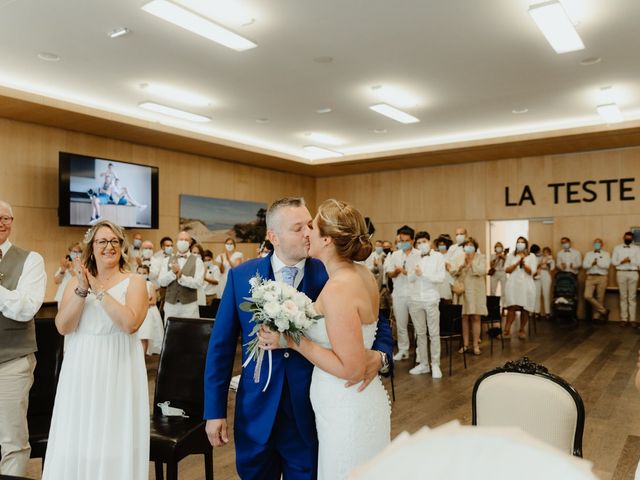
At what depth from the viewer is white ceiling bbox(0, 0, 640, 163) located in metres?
5.83

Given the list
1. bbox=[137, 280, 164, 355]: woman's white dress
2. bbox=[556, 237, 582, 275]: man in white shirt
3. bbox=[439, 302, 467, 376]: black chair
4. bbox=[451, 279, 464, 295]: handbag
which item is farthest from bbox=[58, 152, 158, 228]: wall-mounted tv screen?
bbox=[556, 237, 582, 275]: man in white shirt

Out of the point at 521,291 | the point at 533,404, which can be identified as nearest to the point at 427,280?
the point at 521,291

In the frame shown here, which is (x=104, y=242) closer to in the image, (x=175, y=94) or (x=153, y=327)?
(x=153, y=327)

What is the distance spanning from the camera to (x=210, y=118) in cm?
1052

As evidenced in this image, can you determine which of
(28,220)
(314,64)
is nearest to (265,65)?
(314,64)

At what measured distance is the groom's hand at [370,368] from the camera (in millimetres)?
1970

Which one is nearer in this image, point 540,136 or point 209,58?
point 209,58

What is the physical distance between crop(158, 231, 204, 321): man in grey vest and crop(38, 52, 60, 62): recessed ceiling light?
314 centimetres

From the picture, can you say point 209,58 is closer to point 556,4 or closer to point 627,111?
point 556,4

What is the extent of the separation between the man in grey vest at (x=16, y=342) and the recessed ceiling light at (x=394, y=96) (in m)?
6.65

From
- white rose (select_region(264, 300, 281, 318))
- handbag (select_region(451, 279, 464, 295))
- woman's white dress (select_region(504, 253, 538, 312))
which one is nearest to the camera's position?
white rose (select_region(264, 300, 281, 318))

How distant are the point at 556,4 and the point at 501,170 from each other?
8713mm

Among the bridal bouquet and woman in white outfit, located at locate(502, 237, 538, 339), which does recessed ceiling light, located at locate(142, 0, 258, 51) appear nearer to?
the bridal bouquet

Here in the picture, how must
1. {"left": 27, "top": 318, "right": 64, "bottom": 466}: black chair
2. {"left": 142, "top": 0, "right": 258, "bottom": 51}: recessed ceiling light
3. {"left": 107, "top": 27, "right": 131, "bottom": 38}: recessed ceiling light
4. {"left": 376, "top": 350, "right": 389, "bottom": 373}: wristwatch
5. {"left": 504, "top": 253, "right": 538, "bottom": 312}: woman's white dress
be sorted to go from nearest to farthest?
{"left": 376, "top": 350, "right": 389, "bottom": 373}: wristwatch
{"left": 27, "top": 318, "right": 64, "bottom": 466}: black chair
{"left": 142, "top": 0, "right": 258, "bottom": 51}: recessed ceiling light
{"left": 107, "top": 27, "right": 131, "bottom": 38}: recessed ceiling light
{"left": 504, "top": 253, "right": 538, "bottom": 312}: woman's white dress
